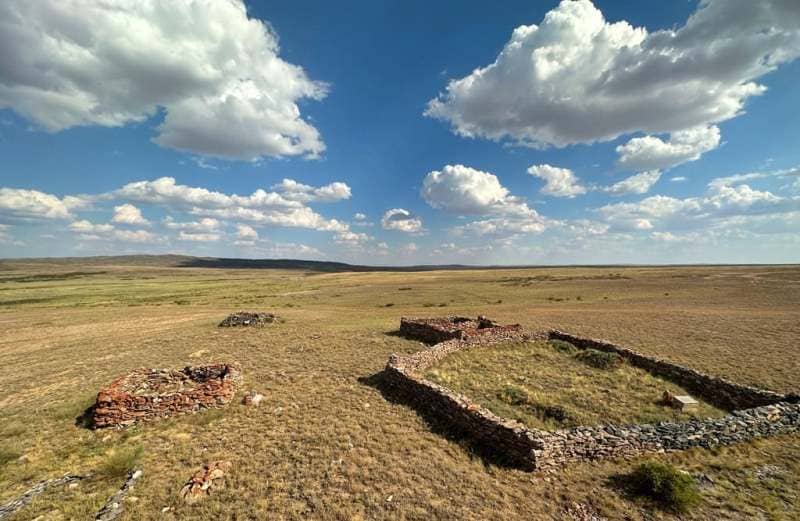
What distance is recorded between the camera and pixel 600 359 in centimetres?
1895

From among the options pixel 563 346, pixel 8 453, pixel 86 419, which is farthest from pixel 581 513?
pixel 86 419

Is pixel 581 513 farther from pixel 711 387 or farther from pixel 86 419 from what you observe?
pixel 86 419

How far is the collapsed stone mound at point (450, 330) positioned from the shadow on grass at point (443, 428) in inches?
347

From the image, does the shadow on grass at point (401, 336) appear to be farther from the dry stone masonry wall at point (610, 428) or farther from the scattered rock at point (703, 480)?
the scattered rock at point (703, 480)

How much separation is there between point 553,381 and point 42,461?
62.1 ft

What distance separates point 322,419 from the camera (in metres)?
12.4

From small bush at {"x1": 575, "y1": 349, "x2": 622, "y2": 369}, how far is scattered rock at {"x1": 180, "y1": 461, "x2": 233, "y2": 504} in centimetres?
1803

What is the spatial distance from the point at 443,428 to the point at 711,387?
12517 millimetres

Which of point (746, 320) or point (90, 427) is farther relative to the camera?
point (746, 320)

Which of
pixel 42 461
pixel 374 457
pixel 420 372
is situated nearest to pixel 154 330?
pixel 42 461

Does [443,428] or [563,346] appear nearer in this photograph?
[443,428]

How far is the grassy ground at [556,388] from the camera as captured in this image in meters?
12.7

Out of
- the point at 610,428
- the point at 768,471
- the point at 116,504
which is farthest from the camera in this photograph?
the point at 610,428

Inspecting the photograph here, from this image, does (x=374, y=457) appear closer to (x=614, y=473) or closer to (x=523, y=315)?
(x=614, y=473)
